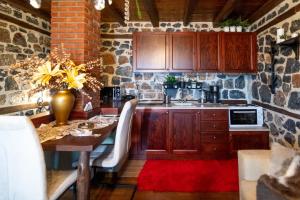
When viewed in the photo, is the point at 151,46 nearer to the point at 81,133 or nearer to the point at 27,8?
the point at 27,8

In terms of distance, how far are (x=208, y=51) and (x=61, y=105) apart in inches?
114

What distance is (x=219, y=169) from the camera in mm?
3557

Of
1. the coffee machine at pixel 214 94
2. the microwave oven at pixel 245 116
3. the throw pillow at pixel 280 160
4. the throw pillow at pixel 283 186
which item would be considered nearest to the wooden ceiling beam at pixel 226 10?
the coffee machine at pixel 214 94

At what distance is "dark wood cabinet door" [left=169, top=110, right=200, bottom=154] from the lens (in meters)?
4.13

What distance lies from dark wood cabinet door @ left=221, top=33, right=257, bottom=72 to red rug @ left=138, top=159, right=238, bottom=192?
63.2 inches

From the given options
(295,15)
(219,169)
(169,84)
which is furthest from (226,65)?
(219,169)

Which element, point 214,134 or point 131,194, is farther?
point 214,134

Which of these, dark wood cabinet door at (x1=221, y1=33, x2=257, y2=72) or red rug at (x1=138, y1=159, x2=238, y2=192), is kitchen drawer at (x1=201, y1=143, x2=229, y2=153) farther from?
dark wood cabinet door at (x1=221, y1=33, x2=257, y2=72)

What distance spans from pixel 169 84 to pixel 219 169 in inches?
69.6

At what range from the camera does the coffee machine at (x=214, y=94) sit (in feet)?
15.4

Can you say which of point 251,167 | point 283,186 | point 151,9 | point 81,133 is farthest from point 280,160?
point 151,9

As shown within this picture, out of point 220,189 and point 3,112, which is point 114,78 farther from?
point 220,189

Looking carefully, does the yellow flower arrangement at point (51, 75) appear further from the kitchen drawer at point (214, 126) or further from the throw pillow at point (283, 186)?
the kitchen drawer at point (214, 126)

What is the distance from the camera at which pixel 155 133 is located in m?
4.17
